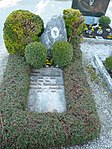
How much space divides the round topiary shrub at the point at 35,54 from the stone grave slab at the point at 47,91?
12.0 inches

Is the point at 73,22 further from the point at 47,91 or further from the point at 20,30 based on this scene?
the point at 47,91

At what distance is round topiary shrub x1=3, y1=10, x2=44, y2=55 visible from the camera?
5.13 m

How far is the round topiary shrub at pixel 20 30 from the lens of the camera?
5133 millimetres

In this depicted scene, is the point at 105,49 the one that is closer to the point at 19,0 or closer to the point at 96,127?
the point at 96,127

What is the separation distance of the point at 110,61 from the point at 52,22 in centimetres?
191

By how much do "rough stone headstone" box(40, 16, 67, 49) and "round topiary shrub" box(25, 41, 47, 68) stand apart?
0.57 meters

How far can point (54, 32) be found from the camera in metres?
5.43

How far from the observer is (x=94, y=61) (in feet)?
20.6

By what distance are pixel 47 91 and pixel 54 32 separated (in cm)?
174

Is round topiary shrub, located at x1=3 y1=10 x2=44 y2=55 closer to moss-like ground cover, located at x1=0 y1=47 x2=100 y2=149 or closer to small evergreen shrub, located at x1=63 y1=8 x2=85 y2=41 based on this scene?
small evergreen shrub, located at x1=63 y1=8 x2=85 y2=41

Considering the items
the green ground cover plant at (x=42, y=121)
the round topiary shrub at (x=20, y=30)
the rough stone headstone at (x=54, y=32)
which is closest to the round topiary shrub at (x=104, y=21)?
the rough stone headstone at (x=54, y=32)

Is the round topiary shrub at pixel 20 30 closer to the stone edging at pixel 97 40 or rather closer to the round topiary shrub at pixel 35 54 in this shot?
the round topiary shrub at pixel 35 54

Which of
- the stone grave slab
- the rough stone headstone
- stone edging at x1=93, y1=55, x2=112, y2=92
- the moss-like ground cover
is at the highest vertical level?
the rough stone headstone

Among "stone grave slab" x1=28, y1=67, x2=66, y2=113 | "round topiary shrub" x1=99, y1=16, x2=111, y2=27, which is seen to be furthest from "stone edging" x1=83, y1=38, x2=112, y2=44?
"stone grave slab" x1=28, y1=67, x2=66, y2=113
